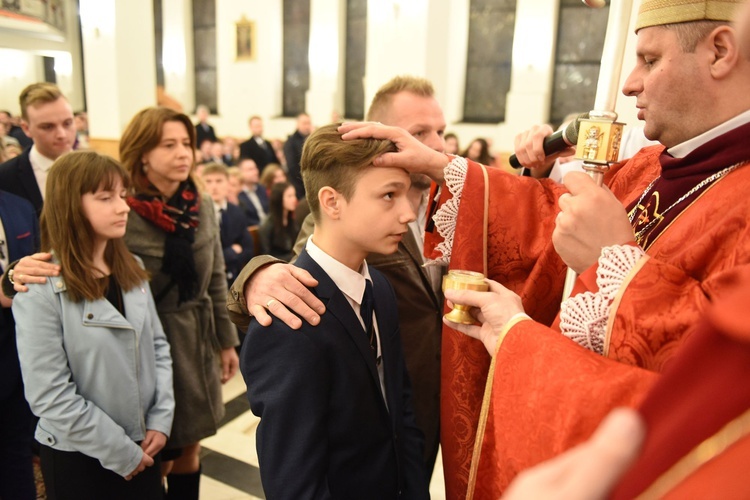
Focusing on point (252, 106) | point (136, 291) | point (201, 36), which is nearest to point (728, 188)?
point (136, 291)

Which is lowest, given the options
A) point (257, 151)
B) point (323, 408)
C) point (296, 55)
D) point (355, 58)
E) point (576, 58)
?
point (323, 408)

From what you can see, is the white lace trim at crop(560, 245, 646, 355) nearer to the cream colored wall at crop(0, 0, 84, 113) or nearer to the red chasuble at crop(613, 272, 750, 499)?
the red chasuble at crop(613, 272, 750, 499)

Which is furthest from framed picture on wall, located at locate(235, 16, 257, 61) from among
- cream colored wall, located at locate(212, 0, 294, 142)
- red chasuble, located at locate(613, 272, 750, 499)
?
red chasuble, located at locate(613, 272, 750, 499)

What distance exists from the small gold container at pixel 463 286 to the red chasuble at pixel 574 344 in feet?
0.47

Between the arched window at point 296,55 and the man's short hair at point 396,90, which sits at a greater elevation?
the arched window at point 296,55

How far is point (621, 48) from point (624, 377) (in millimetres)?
663

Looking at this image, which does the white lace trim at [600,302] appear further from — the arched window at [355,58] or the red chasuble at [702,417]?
the arched window at [355,58]

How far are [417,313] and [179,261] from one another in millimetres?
1156

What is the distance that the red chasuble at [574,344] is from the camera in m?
0.95

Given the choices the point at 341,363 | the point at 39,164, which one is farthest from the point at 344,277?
the point at 39,164

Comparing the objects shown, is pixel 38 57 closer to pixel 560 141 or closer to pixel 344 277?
pixel 344 277

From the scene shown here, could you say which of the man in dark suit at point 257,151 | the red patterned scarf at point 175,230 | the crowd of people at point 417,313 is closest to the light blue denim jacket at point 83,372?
the crowd of people at point 417,313

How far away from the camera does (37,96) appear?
3.22 meters

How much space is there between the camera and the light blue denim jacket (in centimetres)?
187
